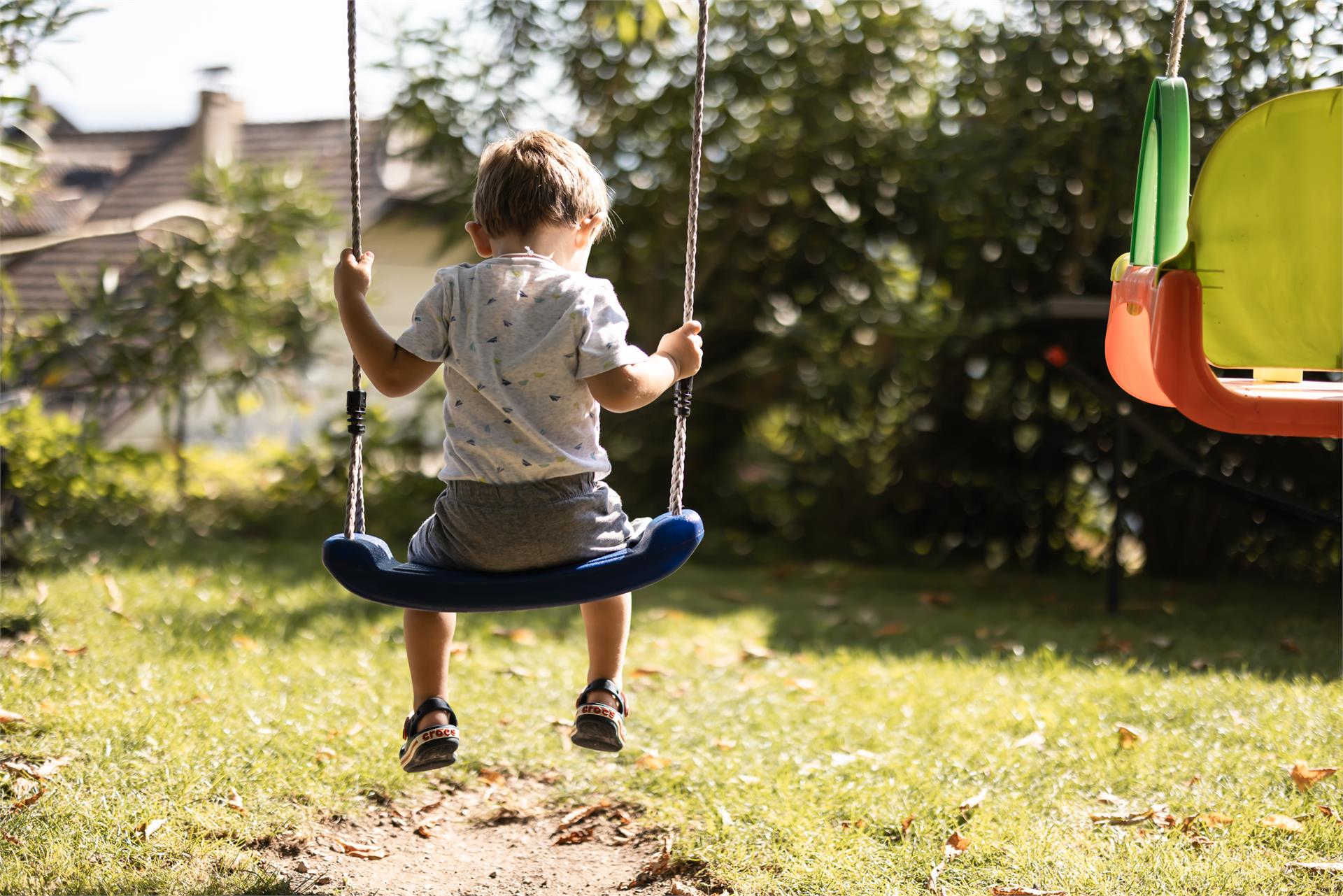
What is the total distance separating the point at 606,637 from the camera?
2.84 meters

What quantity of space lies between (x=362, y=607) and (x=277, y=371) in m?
3.35

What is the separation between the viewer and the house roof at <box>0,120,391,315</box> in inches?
535

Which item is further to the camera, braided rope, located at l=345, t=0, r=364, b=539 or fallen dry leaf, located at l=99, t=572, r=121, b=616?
fallen dry leaf, located at l=99, t=572, r=121, b=616

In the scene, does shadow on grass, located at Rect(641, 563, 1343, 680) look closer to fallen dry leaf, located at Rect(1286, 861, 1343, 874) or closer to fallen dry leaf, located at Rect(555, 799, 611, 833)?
fallen dry leaf, located at Rect(1286, 861, 1343, 874)

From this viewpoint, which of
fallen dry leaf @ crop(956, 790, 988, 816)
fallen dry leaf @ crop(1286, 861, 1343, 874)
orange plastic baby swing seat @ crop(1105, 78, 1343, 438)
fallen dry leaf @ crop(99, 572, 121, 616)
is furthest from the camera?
fallen dry leaf @ crop(99, 572, 121, 616)

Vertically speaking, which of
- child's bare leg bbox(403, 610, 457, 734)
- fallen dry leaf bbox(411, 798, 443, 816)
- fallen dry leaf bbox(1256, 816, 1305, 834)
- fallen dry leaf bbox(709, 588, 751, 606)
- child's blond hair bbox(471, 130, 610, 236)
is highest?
child's blond hair bbox(471, 130, 610, 236)

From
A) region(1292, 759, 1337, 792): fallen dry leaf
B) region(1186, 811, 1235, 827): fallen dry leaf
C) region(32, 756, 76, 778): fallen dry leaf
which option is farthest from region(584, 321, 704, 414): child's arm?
region(1292, 759, 1337, 792): fallen dry leaf

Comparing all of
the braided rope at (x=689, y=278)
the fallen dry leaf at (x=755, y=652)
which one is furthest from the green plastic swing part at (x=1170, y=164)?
the fallen dry leaf at (x=755, y=652)

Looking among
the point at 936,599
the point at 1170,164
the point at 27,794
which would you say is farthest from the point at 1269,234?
the point at 936,599

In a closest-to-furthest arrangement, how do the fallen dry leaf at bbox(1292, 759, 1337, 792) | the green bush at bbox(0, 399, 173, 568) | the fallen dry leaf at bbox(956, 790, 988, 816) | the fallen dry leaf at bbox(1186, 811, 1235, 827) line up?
1. the fallen dry leaf at bbox(1186, 811, 1235, 827)
2. the fallen dry leaf at bbox(956, 790, 988, 816)
3. the fallen dry leaf at bbox(1292, 759, 1337, 792)
4. the green bush at bbox(0, 399, 173, 568)

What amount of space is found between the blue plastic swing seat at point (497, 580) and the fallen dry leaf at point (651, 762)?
117cm

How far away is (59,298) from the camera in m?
12.2

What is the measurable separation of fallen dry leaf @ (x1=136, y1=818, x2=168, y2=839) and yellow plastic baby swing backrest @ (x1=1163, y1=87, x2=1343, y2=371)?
2.77m

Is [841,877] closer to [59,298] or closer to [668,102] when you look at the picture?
[668,102]
